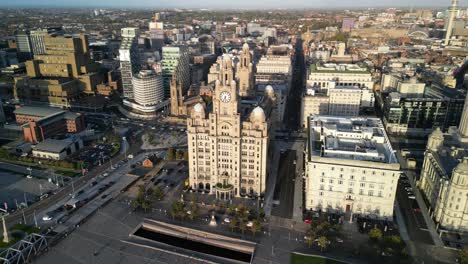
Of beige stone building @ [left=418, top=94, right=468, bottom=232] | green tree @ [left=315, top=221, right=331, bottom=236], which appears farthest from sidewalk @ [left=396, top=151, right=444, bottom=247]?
green tree @ [left=315, top=221, right=331, bottom=236]

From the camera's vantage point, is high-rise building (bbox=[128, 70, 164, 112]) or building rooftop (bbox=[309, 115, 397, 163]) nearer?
building rooftop (bbox=[309, 115, 397, 163])

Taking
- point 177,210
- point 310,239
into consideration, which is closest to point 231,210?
point 177,210

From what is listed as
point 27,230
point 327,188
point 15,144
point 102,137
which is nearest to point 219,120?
point 327,188

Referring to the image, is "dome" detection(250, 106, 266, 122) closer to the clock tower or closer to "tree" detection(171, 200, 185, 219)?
the clock tower

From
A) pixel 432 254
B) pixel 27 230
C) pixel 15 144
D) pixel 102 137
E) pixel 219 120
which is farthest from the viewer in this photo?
pixel 102 137

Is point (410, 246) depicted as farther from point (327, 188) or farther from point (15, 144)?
point (15, 144)
